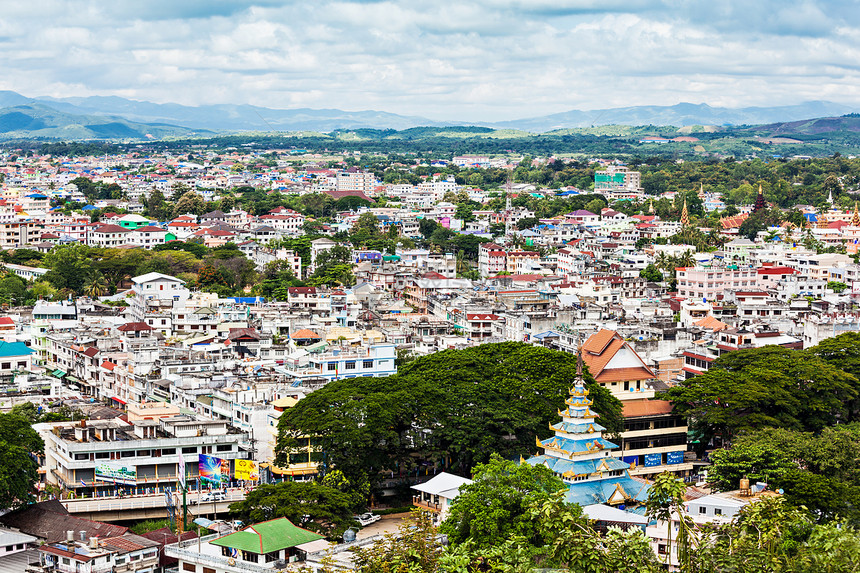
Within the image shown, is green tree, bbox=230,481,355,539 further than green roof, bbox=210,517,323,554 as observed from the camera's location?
Yes

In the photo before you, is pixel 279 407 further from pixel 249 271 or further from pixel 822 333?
pixel 249 271

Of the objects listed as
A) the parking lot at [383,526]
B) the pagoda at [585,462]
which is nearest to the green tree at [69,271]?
the parking lot at [383,526]

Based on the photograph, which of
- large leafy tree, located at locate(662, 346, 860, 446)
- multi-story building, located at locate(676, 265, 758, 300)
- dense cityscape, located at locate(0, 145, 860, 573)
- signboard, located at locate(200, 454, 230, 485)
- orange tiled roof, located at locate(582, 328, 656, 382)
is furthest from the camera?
multi-story building, located at locate(676, 265, 758, 300)

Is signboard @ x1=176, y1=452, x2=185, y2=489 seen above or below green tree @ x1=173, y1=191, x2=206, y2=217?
below

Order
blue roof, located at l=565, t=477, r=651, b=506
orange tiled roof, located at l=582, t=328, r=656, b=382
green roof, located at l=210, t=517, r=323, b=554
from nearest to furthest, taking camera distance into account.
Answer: green roof, located at l=210, t=517, r=323, b=554 → blue roof, located at l=565, t=477, r=651, b=506 → orange tiled roof, located at l=582, t=328, r=656, b=382

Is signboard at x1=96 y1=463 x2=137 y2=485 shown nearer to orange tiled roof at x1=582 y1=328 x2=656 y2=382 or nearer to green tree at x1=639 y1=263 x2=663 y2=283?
orange tiled roof at x1=582 y1=328 x2=656 y2=382

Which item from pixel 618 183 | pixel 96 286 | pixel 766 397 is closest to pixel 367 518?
pixel 766 397

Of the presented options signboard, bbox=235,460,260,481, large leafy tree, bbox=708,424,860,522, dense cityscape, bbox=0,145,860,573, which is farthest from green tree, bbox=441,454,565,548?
signboard, bbox=235,460,260,481

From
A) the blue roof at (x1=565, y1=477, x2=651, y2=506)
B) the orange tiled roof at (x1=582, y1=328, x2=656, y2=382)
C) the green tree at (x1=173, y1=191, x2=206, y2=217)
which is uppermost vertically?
the green tree at (x1=173, y1=191, x2=206, y2=217)
